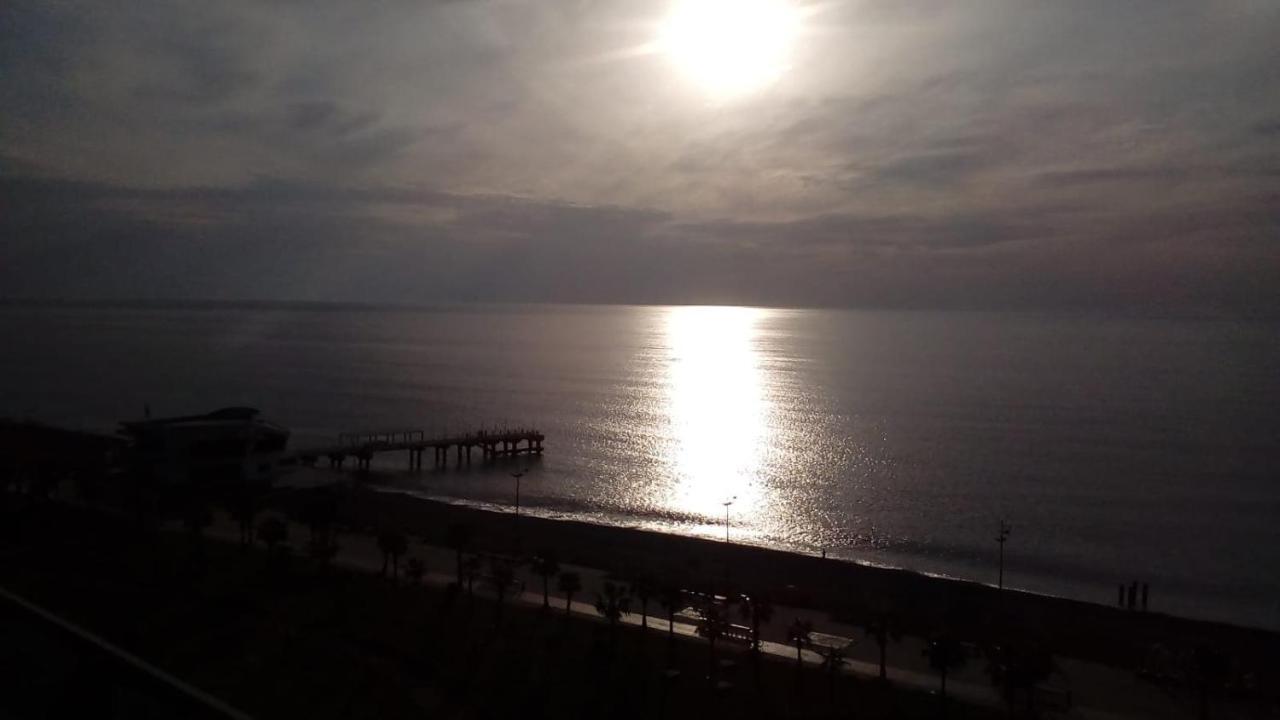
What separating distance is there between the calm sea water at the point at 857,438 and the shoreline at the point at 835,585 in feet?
15.9

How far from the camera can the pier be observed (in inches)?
2126

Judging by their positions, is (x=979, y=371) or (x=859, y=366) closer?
(x=979, y=371)

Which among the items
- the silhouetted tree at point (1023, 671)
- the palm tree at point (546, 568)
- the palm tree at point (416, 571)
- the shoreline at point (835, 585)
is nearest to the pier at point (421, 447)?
the shoreline at point (835, 585)

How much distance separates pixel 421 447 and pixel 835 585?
107 feet

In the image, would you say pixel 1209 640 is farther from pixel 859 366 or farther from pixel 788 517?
pixel 859 366

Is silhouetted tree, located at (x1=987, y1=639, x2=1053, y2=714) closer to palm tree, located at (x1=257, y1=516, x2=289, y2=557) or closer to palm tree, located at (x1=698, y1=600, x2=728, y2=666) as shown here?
palm tree, located at (x1=698, y1=600, x2=728, y2=666)

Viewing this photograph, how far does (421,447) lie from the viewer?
2219 inches

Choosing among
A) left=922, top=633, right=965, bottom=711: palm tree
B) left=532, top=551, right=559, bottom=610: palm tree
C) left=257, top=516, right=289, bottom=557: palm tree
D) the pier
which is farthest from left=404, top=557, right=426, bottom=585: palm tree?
the pier

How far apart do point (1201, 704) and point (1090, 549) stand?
70.9 feet

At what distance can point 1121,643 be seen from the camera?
2600cm

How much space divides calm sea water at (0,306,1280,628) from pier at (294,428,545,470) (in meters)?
1.88

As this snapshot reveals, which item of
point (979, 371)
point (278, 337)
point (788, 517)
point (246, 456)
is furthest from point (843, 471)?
point (278, 337)

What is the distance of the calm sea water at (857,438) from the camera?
134ft

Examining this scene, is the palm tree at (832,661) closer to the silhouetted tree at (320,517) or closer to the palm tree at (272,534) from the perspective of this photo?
the palm tree at (272,534)
